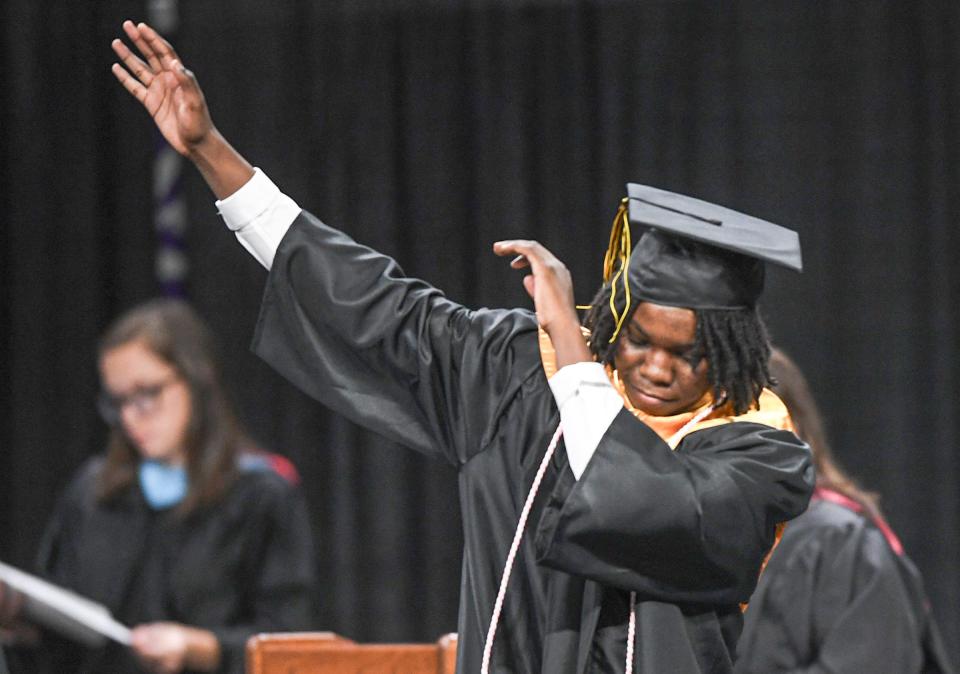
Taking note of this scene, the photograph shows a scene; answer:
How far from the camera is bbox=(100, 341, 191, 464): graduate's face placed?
3.57 meters

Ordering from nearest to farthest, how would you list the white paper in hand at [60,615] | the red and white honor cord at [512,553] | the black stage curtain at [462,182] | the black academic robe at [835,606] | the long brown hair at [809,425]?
the red and white honor cord at [512,553]
the white paper in hand at [60,615]
the black academic robe at [835,606]
the long brown hair at [809,425]
the black stage curtain at [462,182]

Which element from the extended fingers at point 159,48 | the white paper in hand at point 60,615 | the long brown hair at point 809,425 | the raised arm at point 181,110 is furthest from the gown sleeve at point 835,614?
the extended fingers at point 159,48

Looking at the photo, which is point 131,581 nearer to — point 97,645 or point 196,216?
point 97,645

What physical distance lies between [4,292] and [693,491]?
3634 mm

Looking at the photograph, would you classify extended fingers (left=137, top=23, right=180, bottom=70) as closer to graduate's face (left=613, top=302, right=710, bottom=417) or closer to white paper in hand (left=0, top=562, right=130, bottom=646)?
graduate's face (left=613, top=302, right=710, bottom=417)

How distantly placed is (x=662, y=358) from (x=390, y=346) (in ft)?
1.22

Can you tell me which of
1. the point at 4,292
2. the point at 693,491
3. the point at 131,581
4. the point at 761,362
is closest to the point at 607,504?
the point at 693,491

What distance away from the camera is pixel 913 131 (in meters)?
4.45

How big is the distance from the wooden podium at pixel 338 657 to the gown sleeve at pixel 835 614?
1.09m

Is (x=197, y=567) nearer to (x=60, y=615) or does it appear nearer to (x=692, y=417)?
(x=60, y=615)

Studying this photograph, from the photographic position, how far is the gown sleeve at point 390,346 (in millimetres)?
2156

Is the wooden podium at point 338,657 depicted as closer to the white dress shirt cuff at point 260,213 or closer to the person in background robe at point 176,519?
the white dress shirt cuff at point 260,213

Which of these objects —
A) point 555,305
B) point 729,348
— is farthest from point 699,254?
point 555,305

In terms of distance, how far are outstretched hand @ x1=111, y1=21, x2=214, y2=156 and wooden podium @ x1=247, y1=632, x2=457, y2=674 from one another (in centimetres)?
75
